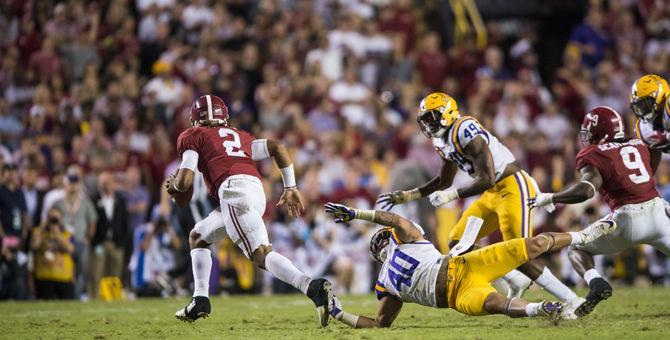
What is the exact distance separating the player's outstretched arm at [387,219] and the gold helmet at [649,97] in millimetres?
2830

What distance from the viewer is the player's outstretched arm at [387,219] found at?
7.75 m

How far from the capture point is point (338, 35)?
1764 cm

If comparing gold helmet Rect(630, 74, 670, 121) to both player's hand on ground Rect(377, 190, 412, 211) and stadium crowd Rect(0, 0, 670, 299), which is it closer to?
player's hand on ground Rect(377, 190, 412, 211)

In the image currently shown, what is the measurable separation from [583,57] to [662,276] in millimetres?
4760

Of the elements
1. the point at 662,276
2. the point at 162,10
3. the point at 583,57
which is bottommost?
the point at 662,276

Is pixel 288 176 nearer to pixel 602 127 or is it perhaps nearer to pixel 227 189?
pixel 227 189

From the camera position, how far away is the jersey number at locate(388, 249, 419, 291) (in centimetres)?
772

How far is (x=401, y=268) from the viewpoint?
25.4ft

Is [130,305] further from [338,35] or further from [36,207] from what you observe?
[338,35]

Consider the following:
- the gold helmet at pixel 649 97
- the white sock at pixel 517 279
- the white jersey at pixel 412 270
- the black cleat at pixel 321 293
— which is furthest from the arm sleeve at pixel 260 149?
the gold helmet at pixel 649 97

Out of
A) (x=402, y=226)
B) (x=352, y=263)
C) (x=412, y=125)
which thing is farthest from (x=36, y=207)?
(x=402, y=226)

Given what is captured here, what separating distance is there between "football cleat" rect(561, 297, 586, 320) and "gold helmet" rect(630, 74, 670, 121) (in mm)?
2176

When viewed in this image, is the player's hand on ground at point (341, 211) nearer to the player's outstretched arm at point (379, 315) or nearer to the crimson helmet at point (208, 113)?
the player's outstretched arm at point (379, 315)

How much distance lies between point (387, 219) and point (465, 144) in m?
1.63
